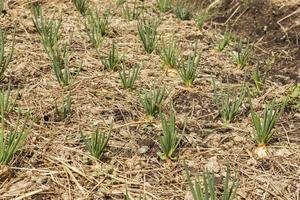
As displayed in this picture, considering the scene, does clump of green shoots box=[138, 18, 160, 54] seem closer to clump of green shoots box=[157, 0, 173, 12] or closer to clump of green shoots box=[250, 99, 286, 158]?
clump of green shoots box=[157, 0, 173, 12]

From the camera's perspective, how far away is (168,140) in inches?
70.7

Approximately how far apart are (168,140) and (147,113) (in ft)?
1.22

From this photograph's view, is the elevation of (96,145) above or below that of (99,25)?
below

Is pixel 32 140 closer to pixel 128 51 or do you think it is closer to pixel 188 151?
pixel 188 151

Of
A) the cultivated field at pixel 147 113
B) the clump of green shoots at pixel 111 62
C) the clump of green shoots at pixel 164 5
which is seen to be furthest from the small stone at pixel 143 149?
the clump of green shoots at pixel 164 5

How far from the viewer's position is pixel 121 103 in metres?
2.24

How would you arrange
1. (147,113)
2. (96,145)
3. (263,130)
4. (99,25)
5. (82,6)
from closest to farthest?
(96,145) → (263,130) → (147,113) → (99,25) → (82,6)

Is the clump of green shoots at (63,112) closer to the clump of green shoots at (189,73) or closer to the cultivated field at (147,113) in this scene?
the cultivated field at (147,113)

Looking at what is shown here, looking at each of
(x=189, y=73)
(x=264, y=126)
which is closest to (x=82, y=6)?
(x=189, y=73)

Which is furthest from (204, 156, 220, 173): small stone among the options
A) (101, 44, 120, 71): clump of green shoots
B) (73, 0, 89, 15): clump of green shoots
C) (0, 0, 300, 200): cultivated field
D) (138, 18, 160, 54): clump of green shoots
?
(73, 0, 89, 15): clump of green shoots

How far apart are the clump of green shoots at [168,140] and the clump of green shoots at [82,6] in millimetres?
1783

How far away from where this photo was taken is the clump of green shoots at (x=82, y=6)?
10.7ft

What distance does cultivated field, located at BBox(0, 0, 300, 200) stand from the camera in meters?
1.72

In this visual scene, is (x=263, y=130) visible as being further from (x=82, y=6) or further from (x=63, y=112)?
(x=82, y=6)
